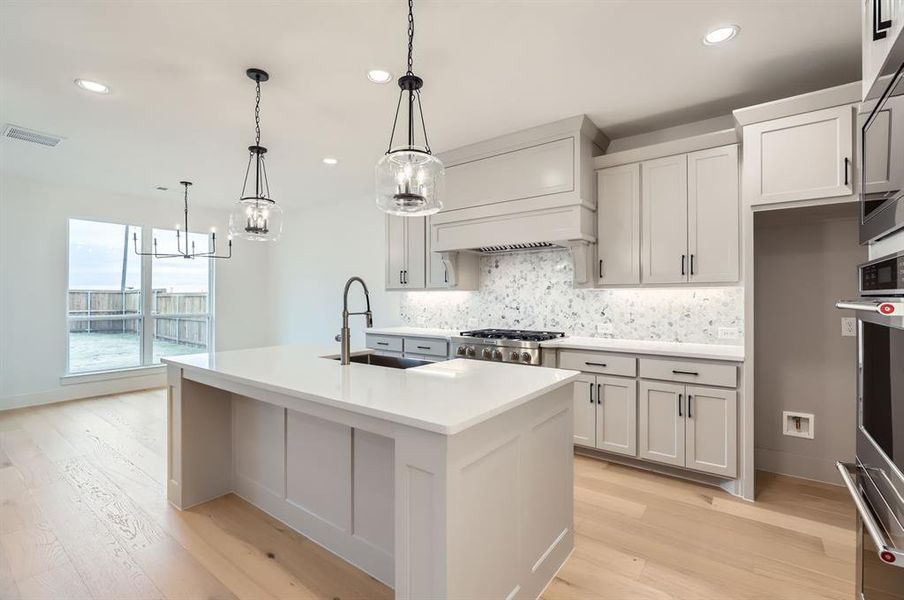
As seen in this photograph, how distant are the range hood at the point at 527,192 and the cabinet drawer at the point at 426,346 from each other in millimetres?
938

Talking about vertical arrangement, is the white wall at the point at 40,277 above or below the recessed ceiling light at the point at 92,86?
below

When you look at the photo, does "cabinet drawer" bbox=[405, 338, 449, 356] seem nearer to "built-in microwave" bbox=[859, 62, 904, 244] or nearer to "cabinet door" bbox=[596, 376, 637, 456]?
"cabinet door" bbox=[596, 376, 637, 456]

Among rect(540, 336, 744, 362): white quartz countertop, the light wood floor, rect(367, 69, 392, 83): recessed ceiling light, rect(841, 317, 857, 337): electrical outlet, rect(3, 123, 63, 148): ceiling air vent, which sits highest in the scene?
rect(367, 69, 392, 83): recessed ceiling light

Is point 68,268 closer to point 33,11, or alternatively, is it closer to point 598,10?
point 33,11

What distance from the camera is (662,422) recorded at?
291cm

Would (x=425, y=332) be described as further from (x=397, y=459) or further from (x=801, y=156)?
(x=801, y=156)

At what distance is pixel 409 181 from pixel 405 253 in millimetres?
2671

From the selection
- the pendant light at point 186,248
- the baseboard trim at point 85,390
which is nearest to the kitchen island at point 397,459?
the pendant light at point 186,248

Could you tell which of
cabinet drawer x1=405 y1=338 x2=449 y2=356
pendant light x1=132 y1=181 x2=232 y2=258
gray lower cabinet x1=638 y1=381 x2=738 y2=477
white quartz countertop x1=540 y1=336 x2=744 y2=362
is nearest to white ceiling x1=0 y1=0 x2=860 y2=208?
pendant light x1=132 y1=181 x2=232 y2=258

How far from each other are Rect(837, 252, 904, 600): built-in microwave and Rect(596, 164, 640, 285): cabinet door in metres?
2.02

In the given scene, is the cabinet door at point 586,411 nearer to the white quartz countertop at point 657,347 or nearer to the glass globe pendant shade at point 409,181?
the white quartz countertop at point 657,347

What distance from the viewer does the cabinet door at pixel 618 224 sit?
10.7ft

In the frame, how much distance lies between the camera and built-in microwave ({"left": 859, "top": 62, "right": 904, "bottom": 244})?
3.23 ft

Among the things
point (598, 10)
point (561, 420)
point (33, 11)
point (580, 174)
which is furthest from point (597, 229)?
point (33, 11)
